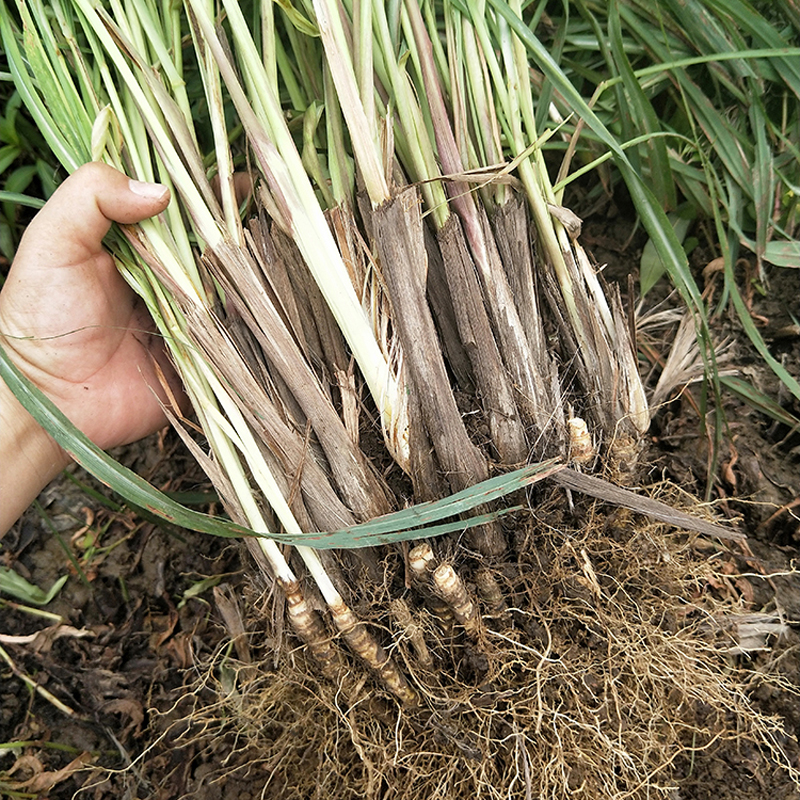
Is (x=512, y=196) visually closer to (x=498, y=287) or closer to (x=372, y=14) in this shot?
(x=498, y=287)

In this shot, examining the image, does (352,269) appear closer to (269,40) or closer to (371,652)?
(269,40)

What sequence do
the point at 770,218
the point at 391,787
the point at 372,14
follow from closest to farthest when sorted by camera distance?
the point at 372,14
the point at 391,787
the point at 770,218

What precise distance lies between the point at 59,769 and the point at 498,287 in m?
1.06

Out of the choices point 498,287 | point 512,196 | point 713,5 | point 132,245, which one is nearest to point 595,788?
point 498,287

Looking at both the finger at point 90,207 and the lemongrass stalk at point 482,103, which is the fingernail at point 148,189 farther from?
the lemongrass stalk at point 482,103

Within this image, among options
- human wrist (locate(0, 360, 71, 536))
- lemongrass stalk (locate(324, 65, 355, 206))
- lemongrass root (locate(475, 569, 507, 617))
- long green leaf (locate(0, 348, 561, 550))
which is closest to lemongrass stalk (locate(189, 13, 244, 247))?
lemongrass stalk (locate(324, 65, 355, 206))

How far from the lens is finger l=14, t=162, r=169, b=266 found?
0.77 metres

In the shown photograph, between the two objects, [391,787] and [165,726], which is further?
[165,726]

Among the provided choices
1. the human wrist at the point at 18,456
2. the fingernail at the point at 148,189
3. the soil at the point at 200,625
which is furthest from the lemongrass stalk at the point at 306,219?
the human wrist at the point at 18,456

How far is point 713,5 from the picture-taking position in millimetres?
917

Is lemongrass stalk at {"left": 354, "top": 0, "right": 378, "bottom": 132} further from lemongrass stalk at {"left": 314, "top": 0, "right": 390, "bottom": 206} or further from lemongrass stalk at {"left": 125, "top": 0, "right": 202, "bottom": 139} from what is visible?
Result: lemongrass stalk at {"left": 125, "top": 0, "right": 202, "bottom": 139}

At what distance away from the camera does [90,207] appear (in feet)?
2.58

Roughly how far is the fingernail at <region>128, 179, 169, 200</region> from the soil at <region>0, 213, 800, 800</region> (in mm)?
493

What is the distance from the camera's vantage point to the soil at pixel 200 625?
3.22ft
